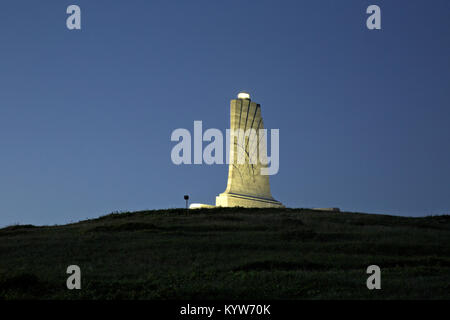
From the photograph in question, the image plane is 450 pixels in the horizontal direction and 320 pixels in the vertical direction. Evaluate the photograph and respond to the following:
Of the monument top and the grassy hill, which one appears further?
the monument top

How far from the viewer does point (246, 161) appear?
66250mm

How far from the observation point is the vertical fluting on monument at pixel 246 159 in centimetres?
6359

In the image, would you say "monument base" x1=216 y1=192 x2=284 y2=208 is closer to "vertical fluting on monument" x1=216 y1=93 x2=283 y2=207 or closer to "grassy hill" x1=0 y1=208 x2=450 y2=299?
"vertical fluting on monument" x1=216 y1=93 x2=283 y2=207

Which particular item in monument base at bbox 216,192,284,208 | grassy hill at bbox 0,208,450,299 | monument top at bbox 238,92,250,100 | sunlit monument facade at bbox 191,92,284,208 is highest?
monument top at bbox 238,92,250,100

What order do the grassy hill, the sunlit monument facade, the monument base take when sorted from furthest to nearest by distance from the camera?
the sunlit monument facade → the monument base → the grassy hill

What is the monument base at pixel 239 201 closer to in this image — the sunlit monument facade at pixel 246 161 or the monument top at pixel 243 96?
the sunlit monument facade at pixel 246 161

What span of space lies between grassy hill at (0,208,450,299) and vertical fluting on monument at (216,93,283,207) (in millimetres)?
24643

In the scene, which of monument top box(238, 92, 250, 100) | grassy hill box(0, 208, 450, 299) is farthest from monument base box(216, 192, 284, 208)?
grassy hill box(0, 208, 450, 299)

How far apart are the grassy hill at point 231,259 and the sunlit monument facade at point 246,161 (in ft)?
81.3

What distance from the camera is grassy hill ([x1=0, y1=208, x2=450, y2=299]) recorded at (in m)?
14.9

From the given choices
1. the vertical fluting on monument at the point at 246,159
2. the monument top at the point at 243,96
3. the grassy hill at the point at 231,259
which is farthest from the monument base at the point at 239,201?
the grassy hill at the point at 231,259

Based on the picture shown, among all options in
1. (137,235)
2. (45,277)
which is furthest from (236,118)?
(45,277)

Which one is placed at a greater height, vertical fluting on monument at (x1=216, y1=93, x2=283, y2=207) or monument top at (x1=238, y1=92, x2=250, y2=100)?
monument top at (x1=238, y1=92, x2=250, y2=100)
